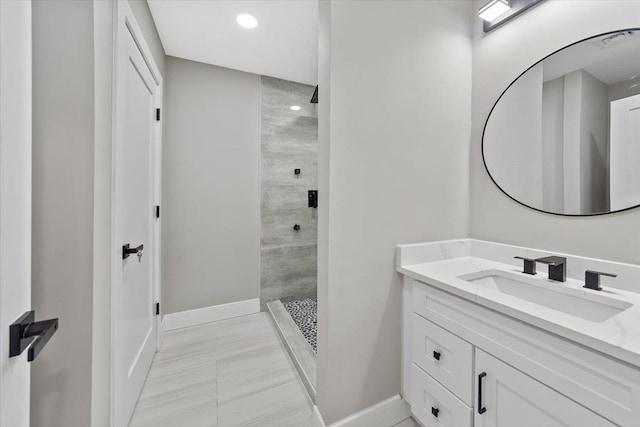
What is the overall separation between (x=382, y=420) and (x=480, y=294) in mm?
913

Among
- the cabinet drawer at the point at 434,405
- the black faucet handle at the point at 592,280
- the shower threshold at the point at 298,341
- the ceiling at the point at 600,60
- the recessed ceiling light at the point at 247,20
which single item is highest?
the recessed ceiling light at the point at 247,20

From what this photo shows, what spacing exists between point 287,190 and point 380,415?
2.19 m

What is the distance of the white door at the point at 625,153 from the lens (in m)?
1.06

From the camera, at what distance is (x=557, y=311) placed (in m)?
0.89

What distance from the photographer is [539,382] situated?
807mm

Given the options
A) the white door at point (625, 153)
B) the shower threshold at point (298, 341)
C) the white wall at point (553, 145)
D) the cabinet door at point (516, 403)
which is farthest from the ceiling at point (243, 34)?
the shower threshold at point (298, 341)

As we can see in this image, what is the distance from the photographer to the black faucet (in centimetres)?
115

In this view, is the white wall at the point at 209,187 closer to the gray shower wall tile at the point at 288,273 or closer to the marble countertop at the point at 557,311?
the gray shower wall tile at the point at 288,273

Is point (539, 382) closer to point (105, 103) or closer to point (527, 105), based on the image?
point (527, 105)

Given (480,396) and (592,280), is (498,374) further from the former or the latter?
(592,280)

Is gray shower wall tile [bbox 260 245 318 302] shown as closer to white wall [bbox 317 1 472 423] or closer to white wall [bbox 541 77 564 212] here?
white wall [bbox 317 1 472 423]

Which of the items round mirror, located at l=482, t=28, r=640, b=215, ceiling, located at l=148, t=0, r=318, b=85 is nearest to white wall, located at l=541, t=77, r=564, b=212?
round mirror, located at l=482, t=28, r=640, b=215

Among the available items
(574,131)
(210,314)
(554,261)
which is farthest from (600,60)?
(210,314)

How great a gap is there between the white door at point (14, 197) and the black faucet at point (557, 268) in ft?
5.77
